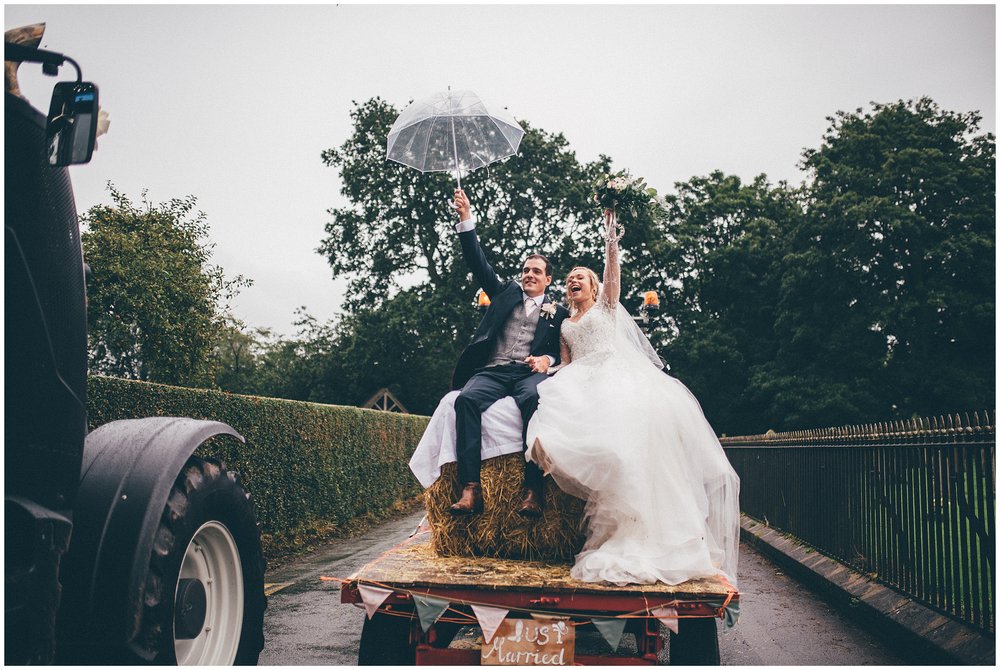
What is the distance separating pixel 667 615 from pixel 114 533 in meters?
2.32

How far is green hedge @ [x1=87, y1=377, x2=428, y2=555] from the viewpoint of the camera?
768cm

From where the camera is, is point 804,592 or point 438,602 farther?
point 804,592

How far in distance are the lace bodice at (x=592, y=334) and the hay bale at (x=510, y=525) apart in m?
→ 0.97

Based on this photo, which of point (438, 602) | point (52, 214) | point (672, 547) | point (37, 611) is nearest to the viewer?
point (37, 611)

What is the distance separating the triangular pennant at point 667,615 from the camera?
11.3ft

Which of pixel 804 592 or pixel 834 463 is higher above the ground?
pixel 834 463

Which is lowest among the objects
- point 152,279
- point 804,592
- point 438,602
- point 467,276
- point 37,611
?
point 804,592

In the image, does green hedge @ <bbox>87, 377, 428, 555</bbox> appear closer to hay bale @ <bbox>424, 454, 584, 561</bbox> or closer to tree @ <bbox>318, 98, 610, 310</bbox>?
hay bale @ <bbox>424, 454, 584, 561</bbox>

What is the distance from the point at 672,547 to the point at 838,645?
2.68m

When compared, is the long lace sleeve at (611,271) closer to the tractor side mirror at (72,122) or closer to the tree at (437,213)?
the tractor side mirror at (72,122)

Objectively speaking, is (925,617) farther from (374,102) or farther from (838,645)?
(374,102)

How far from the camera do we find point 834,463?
8594 mm

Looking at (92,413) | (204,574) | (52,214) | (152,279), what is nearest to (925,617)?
(204,574)

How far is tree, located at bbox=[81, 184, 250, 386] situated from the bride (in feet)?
49.2
